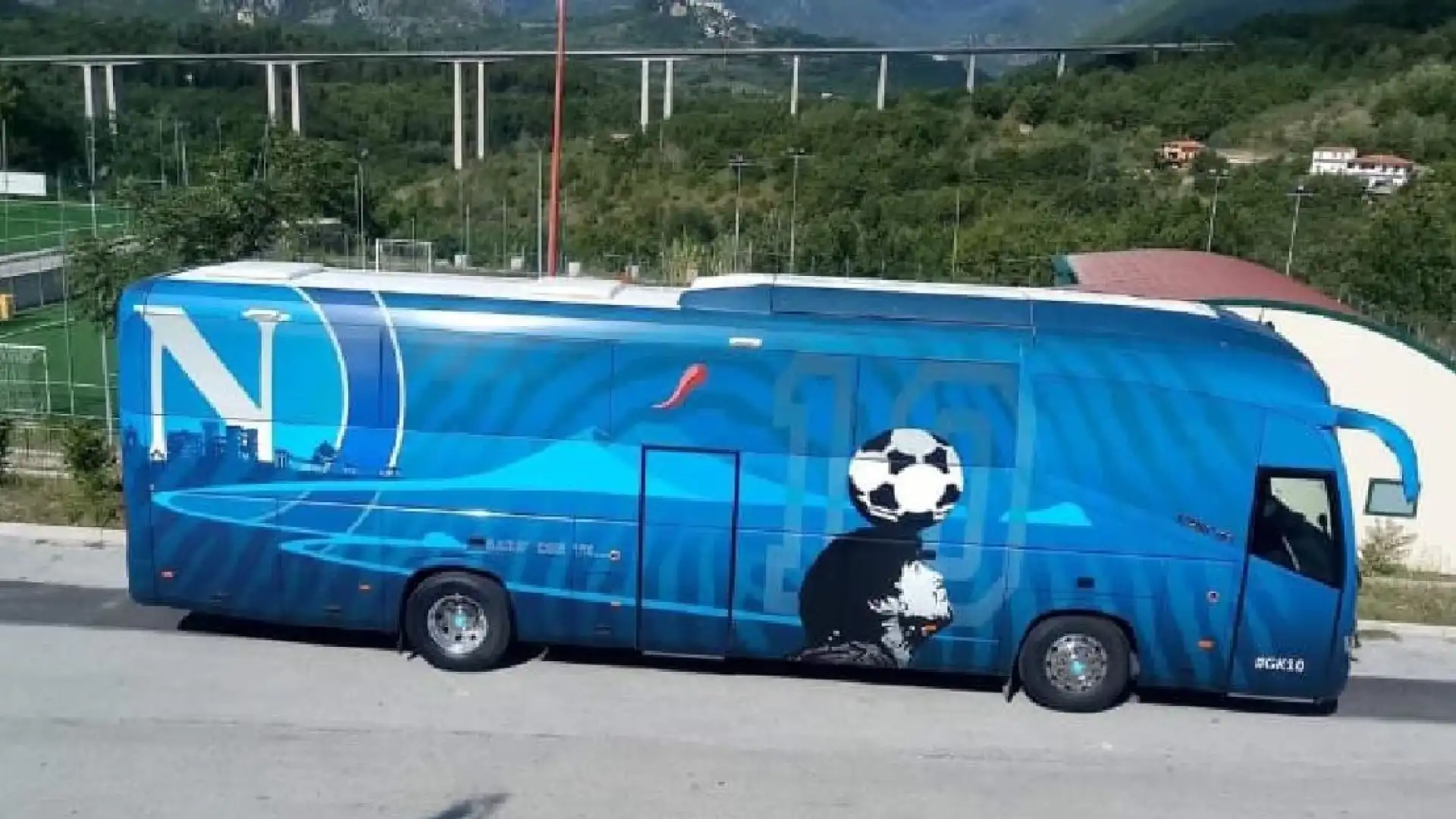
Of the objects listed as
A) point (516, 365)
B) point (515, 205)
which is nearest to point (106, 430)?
point (516, 365)

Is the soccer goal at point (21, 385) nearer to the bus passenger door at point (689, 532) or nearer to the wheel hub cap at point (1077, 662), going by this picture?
the bus passenger door at point (689, 532)

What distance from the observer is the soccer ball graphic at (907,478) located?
31.1 feet

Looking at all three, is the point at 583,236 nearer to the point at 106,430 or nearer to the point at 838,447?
the point at 106,430

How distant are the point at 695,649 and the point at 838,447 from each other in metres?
1.93

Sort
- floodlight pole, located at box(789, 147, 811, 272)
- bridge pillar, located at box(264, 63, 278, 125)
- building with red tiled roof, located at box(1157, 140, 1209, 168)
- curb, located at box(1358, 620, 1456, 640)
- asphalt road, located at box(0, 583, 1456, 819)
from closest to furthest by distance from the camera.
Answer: asphalt road, located at box(0, 583, 1456, 819) < curb, located at box(1358, 620, 1456, 640) < floodlight pole, located at box(789, 147, 811, 272) < building with red tiled roof, located at box(1157, 140, 1209, 168) < bridge pillar, located at box(264, 63, 278, 125)

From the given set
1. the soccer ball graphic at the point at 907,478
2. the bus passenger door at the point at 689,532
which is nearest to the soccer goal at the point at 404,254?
the bus passenger door at the point at 689,532

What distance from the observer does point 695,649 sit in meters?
9.96

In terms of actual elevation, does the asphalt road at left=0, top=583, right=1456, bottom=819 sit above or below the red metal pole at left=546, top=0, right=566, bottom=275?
below

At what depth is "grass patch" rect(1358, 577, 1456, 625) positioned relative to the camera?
12.1m

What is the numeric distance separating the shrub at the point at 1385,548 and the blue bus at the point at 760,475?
5019 mm

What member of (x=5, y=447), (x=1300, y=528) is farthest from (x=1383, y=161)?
(x=5, y=447)

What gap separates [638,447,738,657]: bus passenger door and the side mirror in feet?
25.8

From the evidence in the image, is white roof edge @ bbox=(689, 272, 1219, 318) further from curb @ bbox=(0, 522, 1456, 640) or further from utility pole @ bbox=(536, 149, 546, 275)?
utility pole @ bbox=(536, 149, 546, 275)

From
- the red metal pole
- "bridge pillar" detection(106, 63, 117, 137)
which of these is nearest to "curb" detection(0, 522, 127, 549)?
the red metal pole
